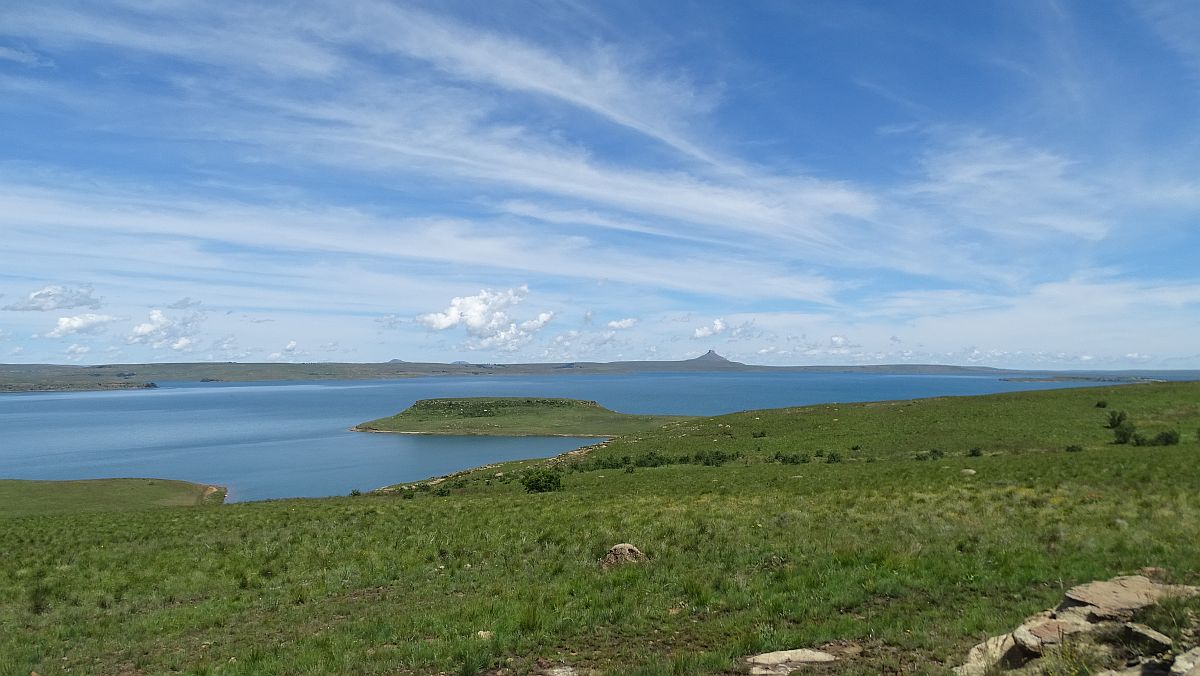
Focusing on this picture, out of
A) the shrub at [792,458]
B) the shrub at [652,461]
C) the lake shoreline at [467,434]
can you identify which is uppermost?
the shrub at [792,458]

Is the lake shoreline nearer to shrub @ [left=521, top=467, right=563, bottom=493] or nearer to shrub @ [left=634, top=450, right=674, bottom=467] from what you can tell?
shrub @ [left=634, top=450, right=674, bottom=467]

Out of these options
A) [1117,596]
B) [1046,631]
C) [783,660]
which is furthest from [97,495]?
[1117,596]

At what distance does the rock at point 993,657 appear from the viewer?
7670mm

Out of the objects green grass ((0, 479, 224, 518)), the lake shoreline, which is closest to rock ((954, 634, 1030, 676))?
green grass ((0, 479, 224, 518))

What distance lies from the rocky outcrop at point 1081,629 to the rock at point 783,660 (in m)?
1.78

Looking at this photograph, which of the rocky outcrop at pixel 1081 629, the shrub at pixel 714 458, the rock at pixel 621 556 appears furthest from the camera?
the shrub at pixel 714 458

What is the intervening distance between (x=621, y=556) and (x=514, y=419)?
122576mm

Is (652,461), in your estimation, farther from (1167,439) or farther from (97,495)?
(97,495)

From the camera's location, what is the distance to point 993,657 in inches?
314

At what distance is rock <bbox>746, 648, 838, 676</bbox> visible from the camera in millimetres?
8609

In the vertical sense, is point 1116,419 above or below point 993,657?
below

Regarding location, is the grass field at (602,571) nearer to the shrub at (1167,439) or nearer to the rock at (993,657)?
the rock at (993,657)

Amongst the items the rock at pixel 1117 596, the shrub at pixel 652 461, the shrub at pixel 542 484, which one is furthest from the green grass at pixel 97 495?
the rock at pixel 1117 596

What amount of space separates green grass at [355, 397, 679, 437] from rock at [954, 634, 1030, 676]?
322ft
